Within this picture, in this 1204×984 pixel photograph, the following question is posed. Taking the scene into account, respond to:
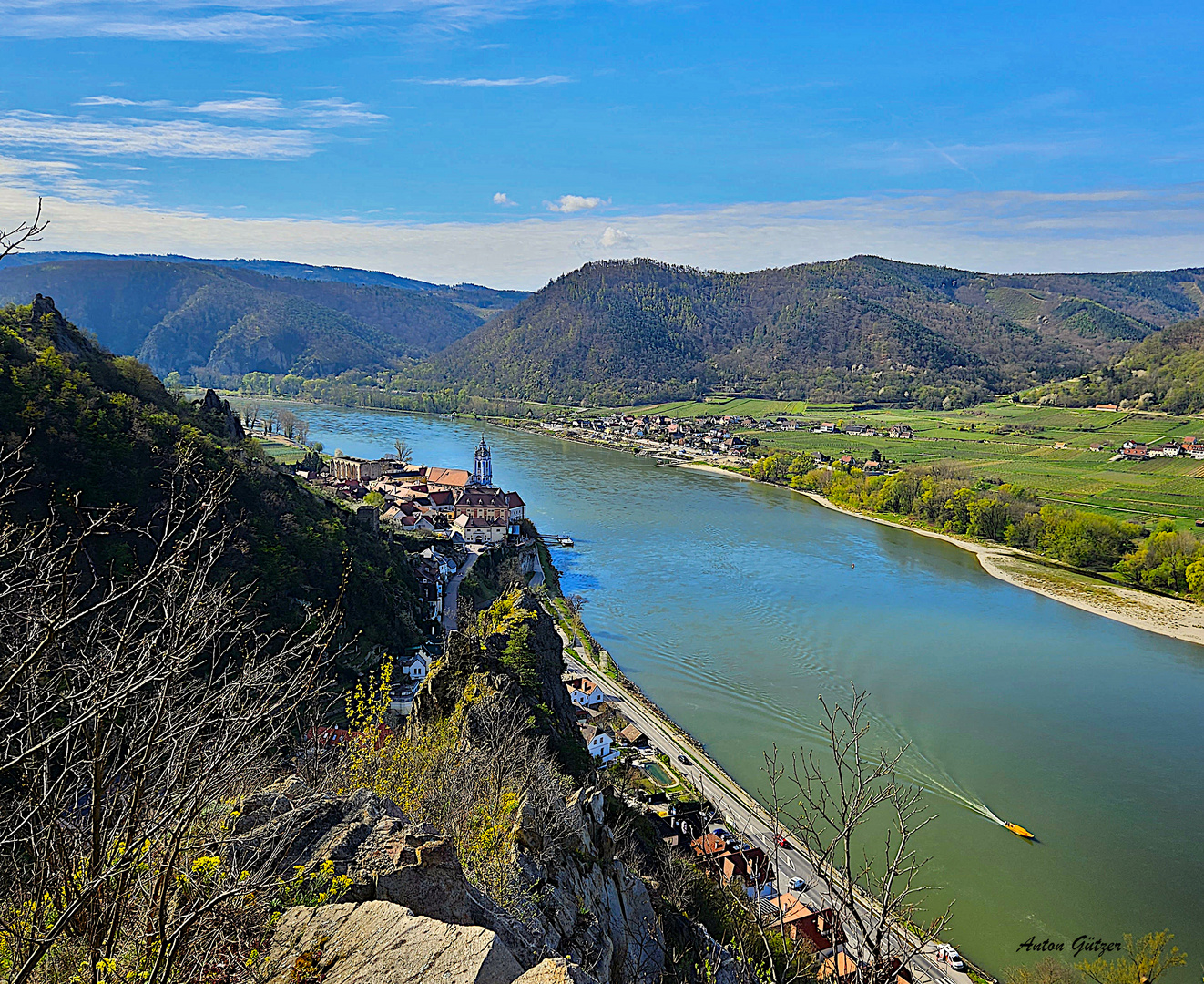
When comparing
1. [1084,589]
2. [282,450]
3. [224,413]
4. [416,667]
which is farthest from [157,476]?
[282,450]

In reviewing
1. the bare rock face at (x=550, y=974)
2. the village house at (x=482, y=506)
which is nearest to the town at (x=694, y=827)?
the bare rock face at (x=550, y=974)

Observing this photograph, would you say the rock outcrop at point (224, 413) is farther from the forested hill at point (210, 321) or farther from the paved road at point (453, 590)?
the forested hill at point (210, 321)

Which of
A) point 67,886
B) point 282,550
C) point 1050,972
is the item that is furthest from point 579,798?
point 282,550

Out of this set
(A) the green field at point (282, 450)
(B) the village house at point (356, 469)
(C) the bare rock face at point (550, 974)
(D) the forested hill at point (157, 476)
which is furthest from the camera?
(A) the green field at point (282, 450)

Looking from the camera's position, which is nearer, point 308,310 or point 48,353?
point 48,353

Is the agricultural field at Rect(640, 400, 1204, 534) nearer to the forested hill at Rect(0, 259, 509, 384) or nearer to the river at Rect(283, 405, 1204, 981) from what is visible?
the river at Rect(283, 405, 1204, 981)

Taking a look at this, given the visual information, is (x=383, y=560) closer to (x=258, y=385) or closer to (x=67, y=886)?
(x=67, y=886)

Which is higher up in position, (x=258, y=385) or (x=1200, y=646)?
(x=258, y=385)
